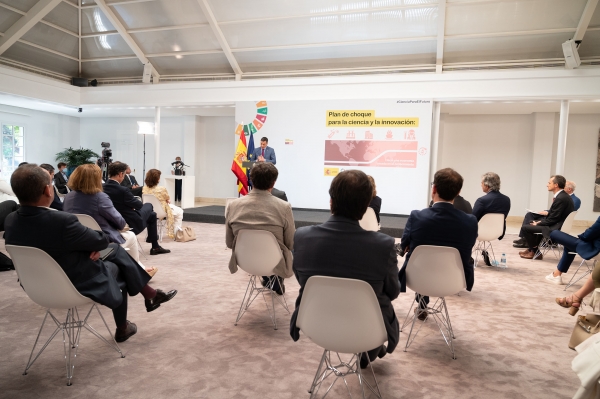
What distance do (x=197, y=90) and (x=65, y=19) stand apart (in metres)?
3.51

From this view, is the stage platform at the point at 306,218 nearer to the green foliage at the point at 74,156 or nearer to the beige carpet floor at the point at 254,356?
the beige carpet floor at the point at 254,356

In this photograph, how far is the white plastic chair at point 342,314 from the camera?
5.60 ft

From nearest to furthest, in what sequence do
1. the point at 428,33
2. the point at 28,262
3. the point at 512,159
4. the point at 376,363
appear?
1. the point at 28,262
2. the point at 376,363
3. the point at 428,33
4. the point at 512,159

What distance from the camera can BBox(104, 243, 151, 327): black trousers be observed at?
2.60 m

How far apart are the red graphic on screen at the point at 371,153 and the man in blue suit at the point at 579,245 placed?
14.9 feet

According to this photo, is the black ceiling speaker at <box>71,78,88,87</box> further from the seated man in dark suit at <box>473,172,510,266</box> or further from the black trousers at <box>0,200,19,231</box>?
the seated man in dark suit at <box>473,172,510,266</box>

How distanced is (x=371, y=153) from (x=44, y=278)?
25.8 feet

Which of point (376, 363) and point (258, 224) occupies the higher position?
point (258, 224)

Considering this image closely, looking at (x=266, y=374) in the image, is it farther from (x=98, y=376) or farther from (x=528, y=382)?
(x=528, y=382)

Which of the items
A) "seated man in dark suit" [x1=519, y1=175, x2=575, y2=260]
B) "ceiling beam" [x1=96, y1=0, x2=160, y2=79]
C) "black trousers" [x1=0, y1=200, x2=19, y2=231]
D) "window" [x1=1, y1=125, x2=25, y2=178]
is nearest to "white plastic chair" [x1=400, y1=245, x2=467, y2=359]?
"seated man in dark suit" [x1=519, y1=175, x2=575, y2=260]

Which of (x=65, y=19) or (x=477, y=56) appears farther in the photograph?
(x=65, y=19)

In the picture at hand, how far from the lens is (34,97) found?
414 inches

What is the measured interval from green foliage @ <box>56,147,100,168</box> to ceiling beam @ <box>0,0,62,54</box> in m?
4.42

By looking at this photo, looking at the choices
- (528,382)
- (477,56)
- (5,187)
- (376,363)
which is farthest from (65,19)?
(528,382)
